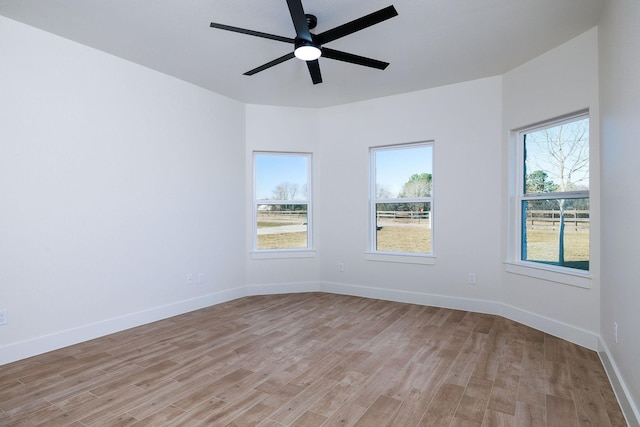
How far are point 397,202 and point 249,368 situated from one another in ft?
10.0

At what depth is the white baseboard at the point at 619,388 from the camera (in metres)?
1.97

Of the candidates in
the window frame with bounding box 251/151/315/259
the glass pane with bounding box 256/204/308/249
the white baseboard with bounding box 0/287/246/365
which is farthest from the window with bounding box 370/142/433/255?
the white baseboard with bounding box 0/287/246/365

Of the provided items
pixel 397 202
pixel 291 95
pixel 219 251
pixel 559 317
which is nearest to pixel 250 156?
pixel 291 95

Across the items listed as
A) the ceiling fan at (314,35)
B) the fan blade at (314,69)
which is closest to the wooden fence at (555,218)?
the ceiling fan at (314,35)

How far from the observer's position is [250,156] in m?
5.18

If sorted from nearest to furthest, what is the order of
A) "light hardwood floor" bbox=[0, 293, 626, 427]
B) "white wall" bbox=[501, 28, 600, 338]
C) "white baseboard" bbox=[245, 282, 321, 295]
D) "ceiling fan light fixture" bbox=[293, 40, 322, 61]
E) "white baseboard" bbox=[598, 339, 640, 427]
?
1. "white baseboard" bbox=[598, 339, 640, 427]
2. "light hardwood floor" bbox=[0, 293, 626, 427]
3. "ceiling fan light fixture" bbox=[293, 40, 322, 61]
4. "white wall" bbox=[501, 28, 600, 338]
5. "white baseboard" bbox=[245, 282, 321, 295]

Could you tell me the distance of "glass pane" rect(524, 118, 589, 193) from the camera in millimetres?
3330

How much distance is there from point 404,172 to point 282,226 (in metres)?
1.97

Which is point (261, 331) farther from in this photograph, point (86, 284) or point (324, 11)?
point (324, 11)

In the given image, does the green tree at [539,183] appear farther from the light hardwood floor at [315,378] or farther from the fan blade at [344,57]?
the fan blade at [344,57]

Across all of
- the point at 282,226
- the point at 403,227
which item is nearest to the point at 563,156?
the point at 403,227

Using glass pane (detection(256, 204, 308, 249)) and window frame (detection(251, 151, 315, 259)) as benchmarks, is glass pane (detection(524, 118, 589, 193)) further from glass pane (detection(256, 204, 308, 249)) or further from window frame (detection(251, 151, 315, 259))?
glass pane (detection(256, 204, 308, 249))

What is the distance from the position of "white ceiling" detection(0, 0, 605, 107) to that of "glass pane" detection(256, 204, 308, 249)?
1851 millimetres

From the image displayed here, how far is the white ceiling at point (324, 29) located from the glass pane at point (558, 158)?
82cm
